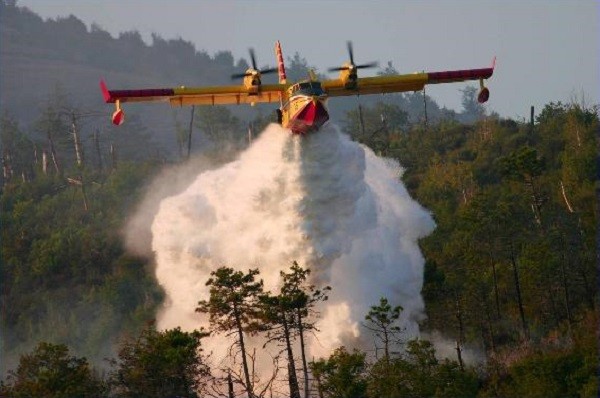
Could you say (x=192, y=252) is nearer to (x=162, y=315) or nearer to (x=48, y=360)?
(x=162, y=315)

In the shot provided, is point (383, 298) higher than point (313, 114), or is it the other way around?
point (313, 114)

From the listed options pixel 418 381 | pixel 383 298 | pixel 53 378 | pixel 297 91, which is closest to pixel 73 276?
pixel 383 298

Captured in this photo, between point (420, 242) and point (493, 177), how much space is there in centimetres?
1898

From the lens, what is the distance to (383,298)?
35.9 meters

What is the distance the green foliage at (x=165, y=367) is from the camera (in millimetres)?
28391

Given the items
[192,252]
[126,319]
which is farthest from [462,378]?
[126,319]

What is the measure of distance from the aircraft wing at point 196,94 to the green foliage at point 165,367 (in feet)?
38.2

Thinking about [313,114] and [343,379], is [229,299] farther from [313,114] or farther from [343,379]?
[313,114]

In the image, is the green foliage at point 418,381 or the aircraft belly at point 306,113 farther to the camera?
the aircraft belly at point 306,113

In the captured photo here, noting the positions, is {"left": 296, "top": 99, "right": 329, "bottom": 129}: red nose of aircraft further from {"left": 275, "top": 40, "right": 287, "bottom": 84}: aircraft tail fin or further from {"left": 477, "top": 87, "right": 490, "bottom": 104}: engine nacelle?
{"left": 477, "top": 87, "right": 490, "bottom": 104}: engine nacelle

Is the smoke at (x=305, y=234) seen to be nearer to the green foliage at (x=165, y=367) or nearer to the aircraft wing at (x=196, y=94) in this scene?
the aircraft wing at (x=196, y=94)

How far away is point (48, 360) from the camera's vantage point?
2867cm

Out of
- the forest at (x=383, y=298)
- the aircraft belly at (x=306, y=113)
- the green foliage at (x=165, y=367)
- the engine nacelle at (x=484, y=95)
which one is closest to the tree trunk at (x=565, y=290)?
the forest at (x=383, y=298)

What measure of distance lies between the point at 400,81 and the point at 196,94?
8.95 meters
